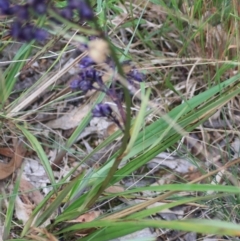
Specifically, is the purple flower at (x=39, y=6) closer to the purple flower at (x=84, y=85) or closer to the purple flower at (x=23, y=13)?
the purple flower at (x=23, y=13)

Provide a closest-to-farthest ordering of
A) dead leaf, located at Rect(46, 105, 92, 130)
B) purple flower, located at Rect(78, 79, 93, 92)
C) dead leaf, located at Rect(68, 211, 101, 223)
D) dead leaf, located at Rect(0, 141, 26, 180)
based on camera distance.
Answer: purple flower, located at Rect(78, 79, 93, 92)
dead leaf, located at Rect(68, 211, 101, 223)
dead leaf, located at Rect(0, 141, 26, 180)
dead leaf, located at Rect(46, 105, 92, 130)

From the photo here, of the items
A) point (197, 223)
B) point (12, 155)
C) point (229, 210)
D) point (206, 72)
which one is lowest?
point (229, 210)

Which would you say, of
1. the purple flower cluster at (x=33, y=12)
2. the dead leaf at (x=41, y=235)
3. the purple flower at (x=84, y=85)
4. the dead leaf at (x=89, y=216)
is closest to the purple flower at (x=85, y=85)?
the purple flower at (x=84, y=85)

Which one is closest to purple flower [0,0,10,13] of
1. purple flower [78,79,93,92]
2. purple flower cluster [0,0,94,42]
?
purple flower cluster [0,0,94,42]

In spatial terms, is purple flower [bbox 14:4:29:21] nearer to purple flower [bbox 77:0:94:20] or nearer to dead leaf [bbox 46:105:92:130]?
purple flower [bbox 77:0:94:20]

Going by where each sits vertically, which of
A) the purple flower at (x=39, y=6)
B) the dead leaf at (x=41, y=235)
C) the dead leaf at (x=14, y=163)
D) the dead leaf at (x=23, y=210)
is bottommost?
the dead leaf at (x=23, y=210)

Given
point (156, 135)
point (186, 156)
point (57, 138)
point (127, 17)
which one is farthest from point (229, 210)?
point (127, 17)

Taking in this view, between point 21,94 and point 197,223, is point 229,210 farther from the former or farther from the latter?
point 21,94
